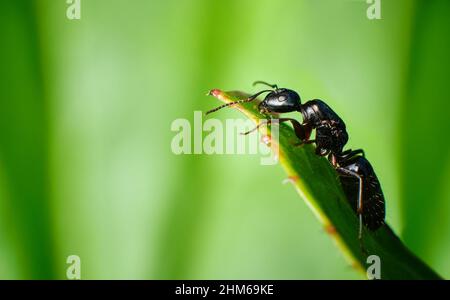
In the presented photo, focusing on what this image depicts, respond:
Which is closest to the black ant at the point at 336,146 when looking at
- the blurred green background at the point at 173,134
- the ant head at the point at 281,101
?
the ant head at the point at 281,101

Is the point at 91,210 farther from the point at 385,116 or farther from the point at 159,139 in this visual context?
the point at 385,116

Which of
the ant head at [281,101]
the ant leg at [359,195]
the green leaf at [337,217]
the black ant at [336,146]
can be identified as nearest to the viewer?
the green leaf at [337,217]

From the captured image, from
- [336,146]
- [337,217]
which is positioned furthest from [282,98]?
[337,217]

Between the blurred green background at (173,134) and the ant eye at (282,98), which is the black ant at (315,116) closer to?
the ant eye at (282,98)

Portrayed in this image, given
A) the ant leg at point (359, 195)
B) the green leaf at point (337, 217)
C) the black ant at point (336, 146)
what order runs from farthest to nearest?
the black ant at point (336, 146)
the ant leg at point (359, 195)
the green leaf at point (337, 217)

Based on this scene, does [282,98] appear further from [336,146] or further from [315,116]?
[336,146]

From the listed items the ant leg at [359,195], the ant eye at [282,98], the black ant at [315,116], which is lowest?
the ant leg at [359,195]
